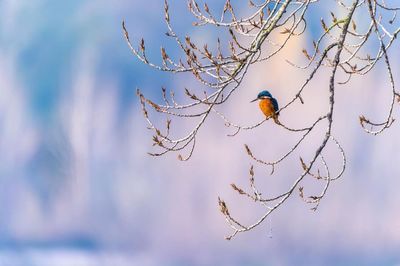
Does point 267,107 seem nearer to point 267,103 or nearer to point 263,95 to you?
point 267,103

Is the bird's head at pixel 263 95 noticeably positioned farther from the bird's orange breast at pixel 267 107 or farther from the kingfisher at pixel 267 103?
the bird's orange breast at pixel 267 107

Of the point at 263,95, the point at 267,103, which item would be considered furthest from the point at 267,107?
the point at 263,95

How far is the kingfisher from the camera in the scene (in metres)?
7.36

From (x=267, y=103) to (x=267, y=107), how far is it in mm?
166

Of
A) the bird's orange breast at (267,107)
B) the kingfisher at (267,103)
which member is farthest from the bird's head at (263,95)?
the bird's orange breast at (267,107)

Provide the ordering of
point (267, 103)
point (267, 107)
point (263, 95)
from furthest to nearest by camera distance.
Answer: point (263, 95) → point (267, 103) → point (267, 107)

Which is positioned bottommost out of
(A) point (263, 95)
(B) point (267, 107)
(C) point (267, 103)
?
(B) point (267, 107)

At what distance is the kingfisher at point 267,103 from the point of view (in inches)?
290

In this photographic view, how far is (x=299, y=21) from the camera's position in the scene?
7.52m

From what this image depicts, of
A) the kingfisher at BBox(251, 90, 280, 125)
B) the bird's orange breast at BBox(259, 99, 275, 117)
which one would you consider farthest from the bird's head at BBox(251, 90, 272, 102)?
the bird's orange breast at BBox(259, 99, 275, 117)

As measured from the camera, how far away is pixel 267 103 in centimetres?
764

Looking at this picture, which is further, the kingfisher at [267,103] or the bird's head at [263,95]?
the bird's head at [263,95]

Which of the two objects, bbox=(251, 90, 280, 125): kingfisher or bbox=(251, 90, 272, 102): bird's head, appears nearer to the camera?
bbox=(251, 90, 280, 125): kingfisher

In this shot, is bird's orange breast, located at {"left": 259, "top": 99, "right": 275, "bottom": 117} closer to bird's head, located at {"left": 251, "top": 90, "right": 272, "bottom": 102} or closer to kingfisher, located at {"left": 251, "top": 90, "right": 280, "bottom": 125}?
kingfisher, located at {"left": 251, "top": 90, "right": 280, "bottom": 125}
